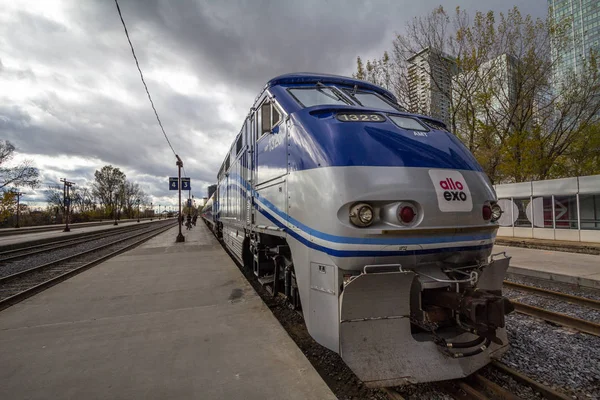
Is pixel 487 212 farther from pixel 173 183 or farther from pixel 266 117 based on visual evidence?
pixel 173 183

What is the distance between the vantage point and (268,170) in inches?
169

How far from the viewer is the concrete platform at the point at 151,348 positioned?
2.71 m

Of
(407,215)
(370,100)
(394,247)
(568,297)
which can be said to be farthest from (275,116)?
(568,297)

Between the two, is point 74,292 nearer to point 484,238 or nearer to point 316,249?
point 316,249

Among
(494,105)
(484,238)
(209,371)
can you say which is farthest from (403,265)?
(494,105)

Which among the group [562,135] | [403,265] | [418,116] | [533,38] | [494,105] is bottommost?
[403,265]

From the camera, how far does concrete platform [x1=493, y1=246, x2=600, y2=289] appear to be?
6.61 metres

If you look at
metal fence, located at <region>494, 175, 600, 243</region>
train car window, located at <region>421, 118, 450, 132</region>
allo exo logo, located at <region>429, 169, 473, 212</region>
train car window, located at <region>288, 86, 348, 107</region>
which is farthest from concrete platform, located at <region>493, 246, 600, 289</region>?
train car window, located at <region>288, 86, 348, 107</region>

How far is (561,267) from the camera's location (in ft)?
25.9

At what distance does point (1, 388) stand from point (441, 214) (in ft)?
13.8

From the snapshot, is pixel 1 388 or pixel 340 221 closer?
pixel 340 221

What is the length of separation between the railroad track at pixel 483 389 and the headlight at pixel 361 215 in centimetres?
147

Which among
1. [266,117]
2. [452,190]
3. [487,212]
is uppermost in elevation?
[266,117]

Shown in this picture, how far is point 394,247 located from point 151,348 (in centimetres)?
298
